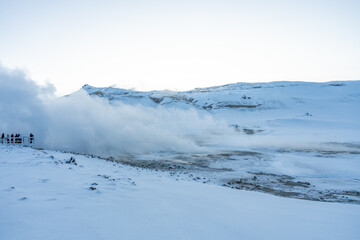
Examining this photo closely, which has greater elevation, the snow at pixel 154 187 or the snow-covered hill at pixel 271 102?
the snow-covered hill at pixel 271 102

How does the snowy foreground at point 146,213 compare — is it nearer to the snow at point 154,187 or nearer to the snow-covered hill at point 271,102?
the snow at point 154,187

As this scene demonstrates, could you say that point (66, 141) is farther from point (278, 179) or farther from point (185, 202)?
point (185, 202)

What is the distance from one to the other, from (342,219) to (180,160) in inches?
527

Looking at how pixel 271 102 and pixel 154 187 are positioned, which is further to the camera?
pixel 271 102

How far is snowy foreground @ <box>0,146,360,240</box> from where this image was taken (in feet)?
13.5

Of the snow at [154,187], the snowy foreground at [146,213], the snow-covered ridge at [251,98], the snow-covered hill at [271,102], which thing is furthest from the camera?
the snow-covered ridge at [251,98]

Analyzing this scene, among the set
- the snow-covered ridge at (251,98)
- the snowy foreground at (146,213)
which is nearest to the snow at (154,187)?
the snowy foreground at (146,213)

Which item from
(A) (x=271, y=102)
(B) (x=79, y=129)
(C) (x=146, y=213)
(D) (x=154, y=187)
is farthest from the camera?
(A) (x=271, y=102)

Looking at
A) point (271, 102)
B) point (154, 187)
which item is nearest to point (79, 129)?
point (154, 187)

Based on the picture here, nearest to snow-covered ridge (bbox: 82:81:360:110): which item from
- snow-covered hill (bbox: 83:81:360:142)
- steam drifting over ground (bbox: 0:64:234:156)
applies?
snow-covered hill (bbox: 83:81:360:142)

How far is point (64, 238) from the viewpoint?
3.67 m

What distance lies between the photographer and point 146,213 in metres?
5.22

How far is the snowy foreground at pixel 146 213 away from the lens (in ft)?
13.5

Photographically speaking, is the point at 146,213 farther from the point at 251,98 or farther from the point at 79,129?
the point at 251,98
